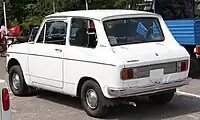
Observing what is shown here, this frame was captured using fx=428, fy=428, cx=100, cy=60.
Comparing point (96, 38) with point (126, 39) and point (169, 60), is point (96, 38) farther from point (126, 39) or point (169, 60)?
point (169, 60)

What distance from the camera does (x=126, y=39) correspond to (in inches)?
286

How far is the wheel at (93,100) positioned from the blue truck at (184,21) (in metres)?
4.08

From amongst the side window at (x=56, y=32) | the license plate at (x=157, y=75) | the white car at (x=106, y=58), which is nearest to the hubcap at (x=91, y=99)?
the white car at (x=106, y=58)

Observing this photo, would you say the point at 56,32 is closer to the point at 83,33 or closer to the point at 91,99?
the point at 83,33

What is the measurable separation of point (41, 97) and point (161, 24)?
3.02m

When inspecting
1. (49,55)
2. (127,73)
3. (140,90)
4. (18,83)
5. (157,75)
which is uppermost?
(49,55)

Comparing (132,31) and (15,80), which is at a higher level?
(132,31)

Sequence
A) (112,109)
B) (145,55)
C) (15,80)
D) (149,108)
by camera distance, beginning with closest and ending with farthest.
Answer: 1. (145,55)
2. (112,109)
3. (149,108)
4. (15,80)

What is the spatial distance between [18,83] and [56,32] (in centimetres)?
163

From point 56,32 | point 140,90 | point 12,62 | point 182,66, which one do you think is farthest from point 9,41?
point 140,90

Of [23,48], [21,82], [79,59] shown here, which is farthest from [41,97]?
[79,59]

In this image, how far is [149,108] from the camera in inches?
308

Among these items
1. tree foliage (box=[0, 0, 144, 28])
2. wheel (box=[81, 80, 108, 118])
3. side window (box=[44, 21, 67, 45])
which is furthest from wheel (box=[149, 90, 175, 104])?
tree foliage (box=[0, 0, 144, 28])

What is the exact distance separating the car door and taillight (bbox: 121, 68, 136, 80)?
1489 millimetres
